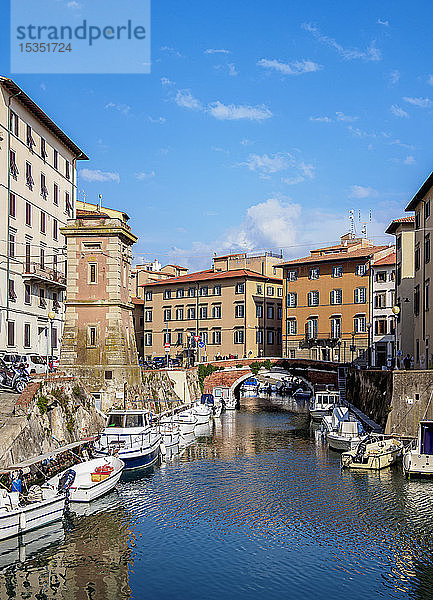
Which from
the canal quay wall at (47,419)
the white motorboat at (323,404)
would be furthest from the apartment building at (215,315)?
the canal quay wall at (47,419)

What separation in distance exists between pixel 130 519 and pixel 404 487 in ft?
46.7

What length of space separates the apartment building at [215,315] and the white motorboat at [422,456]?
183 feet

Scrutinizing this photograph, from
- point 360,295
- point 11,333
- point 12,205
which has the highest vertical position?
point 12,205

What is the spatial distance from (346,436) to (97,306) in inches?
841

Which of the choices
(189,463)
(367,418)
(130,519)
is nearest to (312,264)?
(367,418)

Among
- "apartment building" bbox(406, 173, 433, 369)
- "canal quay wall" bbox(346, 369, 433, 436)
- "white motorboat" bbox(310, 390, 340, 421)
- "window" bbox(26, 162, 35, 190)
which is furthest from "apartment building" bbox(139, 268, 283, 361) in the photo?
"canal quay wall" bbox(346, 369, 433, 436)

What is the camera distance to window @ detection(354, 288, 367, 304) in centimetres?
8406

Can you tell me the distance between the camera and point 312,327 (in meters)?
88.8

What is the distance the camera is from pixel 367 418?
2098 inches

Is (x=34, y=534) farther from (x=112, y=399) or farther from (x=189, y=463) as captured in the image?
(x=112, y=399)

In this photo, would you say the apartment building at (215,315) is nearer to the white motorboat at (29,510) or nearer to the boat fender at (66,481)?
the boat fender at (66,481)

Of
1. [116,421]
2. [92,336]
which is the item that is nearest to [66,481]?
[116,421]

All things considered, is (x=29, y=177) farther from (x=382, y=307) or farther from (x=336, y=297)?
(x=382, y=307)

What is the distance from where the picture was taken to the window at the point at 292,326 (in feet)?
296
